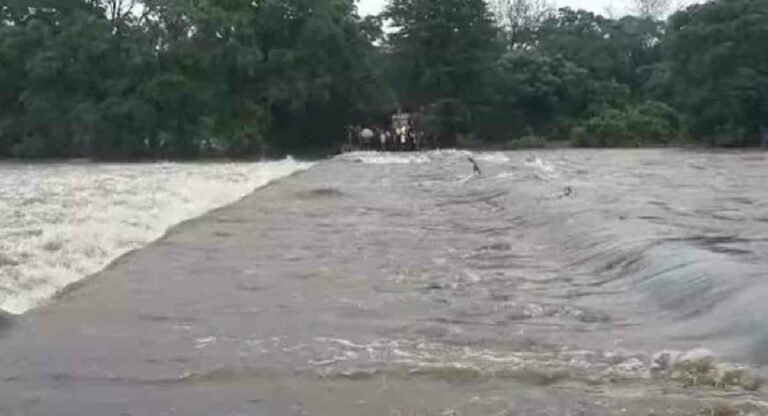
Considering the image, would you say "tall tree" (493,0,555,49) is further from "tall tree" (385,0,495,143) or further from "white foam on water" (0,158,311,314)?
"white foam on water" (0,158,311,314)

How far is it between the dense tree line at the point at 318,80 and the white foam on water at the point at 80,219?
20581 mm

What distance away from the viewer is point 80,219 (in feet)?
47.9

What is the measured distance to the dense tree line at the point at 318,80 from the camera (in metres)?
47.3

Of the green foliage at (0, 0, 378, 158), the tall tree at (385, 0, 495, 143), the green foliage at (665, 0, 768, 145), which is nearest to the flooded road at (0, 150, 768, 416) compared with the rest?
the green foliage at (665, 0, 768, 145)

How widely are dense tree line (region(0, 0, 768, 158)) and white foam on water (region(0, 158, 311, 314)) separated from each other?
20581mm

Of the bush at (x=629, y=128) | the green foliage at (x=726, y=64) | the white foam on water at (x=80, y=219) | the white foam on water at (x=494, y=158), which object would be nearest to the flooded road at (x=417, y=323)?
the white foam on water at (x=80, y=219)

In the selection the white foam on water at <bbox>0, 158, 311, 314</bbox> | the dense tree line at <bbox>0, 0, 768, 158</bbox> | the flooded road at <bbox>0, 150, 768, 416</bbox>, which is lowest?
the white foam on water at <bbox>0, 158, 311, 314</bbox>

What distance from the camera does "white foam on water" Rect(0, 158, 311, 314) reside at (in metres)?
9.41

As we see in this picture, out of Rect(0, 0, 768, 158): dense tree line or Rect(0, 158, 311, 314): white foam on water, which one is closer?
Rect(0, 158, 311, 314): white foam on water

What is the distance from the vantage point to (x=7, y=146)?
163 ft

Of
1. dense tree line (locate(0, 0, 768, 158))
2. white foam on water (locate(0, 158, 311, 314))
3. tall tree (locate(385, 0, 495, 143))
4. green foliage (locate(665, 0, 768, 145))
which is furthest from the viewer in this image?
tall tree (locate(385, 0, 495, 143))

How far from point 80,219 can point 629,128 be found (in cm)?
4093

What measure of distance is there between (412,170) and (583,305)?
71.2ft

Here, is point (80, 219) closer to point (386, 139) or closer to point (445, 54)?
point (386, 139)
